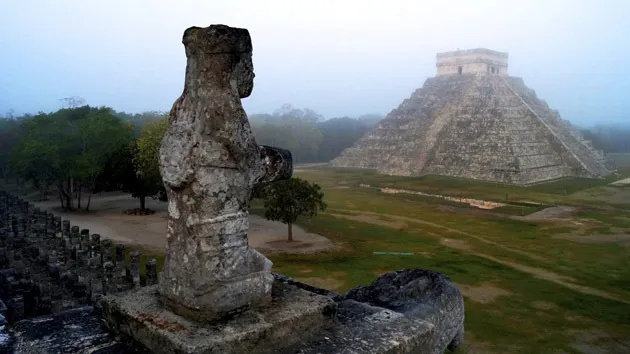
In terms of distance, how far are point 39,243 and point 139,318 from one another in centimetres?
1323

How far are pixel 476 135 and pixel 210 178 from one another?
48.7 m

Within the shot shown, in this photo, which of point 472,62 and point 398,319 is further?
point 472,62

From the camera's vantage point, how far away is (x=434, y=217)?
25.0m

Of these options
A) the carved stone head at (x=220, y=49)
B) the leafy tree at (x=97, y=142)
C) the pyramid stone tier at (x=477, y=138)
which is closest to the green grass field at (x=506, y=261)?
the carved stone head at (x=220, y=49)

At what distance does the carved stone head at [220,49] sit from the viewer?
3.01 metres

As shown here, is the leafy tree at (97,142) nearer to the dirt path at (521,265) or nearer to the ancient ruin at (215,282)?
the dirt path at (521,265)

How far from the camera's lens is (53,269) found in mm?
11148

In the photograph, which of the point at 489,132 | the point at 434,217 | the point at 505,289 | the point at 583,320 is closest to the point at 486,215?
the point at 434,217

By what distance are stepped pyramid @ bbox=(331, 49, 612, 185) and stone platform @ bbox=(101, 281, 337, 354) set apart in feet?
130

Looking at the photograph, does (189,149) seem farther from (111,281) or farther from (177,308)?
(111,281)

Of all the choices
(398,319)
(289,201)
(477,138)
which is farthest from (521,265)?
(477,138)

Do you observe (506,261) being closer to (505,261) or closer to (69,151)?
(505,261)

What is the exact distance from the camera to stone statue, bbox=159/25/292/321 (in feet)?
9.92

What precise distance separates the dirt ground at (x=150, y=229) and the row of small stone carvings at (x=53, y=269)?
10.1 ft
